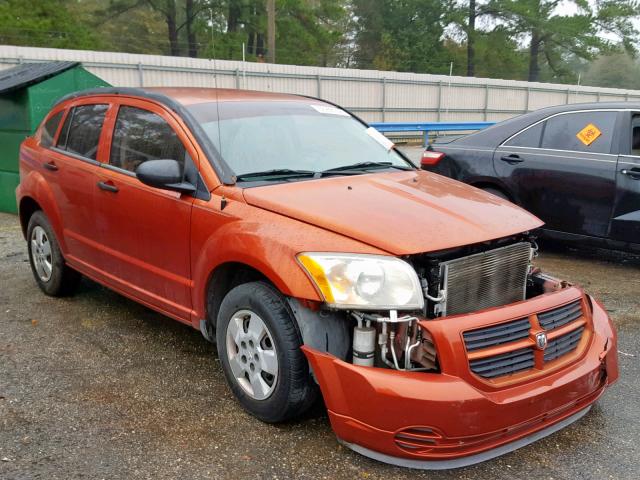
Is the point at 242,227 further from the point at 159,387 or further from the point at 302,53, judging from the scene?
the point at 302,53

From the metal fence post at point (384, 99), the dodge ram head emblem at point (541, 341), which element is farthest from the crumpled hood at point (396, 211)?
the metal fence post at point (384, 99)

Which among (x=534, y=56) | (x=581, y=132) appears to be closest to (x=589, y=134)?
(x=581, y=132)

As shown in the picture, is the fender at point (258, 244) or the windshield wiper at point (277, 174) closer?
the fender at point (258, 244)

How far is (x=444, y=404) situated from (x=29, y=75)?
7356 mm

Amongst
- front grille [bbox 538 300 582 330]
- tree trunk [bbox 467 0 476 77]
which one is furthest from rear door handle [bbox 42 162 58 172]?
tree trunk [bbox 467 0 476 77]

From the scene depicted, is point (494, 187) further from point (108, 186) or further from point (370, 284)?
point (370, 284)

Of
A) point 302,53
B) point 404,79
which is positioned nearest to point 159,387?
point 404,79

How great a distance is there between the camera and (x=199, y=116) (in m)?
3.67

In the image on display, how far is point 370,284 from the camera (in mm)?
2658

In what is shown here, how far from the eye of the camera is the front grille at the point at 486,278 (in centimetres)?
282

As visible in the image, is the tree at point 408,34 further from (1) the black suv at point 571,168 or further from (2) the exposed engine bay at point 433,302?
(2) the exposed engine bay at point 433,302

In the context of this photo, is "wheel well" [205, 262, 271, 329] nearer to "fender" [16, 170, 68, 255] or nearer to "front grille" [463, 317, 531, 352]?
"front grille" [463, 317, 531, 352]

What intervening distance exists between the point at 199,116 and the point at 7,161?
5715mm

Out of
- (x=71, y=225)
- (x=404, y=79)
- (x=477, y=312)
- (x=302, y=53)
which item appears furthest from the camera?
(x=302, y=53)
